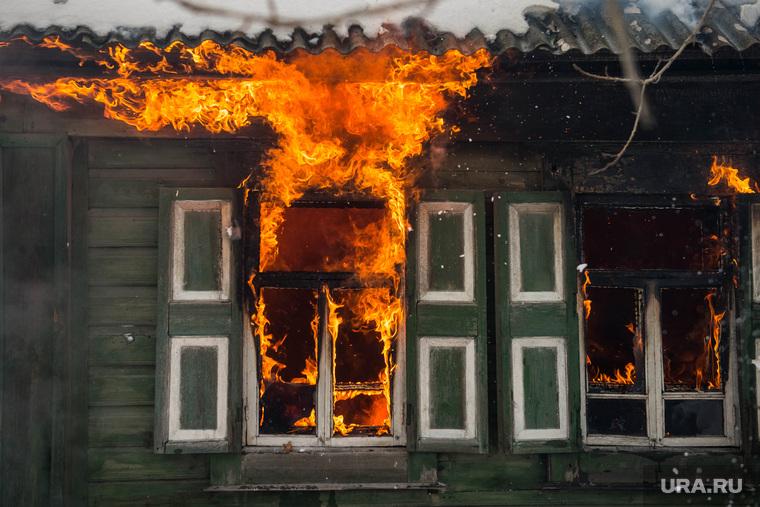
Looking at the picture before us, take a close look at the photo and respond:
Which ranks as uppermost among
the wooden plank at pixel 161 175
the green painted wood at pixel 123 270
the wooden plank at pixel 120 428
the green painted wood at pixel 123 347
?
the wooden plank at pixel 161 175

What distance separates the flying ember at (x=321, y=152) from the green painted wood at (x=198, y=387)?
367 mm

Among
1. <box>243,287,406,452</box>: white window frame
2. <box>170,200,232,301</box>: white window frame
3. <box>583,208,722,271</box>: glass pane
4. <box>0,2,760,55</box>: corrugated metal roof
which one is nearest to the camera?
<box>0,2,760,55</box>: corrugated metal roof

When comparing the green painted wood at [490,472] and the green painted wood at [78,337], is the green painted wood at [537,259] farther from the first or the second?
the green painted wood at [78,337]

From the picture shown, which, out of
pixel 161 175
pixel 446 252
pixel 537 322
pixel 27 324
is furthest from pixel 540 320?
pixel 27 324

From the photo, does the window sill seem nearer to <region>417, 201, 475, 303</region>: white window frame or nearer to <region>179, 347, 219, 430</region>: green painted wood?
<region>179, 347, 219, 430</region>: green painted wood

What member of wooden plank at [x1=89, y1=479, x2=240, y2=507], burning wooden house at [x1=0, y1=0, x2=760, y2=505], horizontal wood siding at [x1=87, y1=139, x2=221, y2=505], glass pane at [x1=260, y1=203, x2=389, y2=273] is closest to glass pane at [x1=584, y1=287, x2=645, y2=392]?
burning wooden house at [x1=0, y1=0, x2=760, y2=505]

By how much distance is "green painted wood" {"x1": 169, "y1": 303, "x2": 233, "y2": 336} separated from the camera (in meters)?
3.95

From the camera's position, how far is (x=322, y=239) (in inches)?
177

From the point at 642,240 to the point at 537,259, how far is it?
4.32 ft

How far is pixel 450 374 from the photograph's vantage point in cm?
398

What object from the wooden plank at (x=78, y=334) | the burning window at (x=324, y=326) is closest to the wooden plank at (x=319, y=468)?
the burning window at (x=324, y=326)

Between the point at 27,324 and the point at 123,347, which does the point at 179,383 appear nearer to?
the point at 123,347

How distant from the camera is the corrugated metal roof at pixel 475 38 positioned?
11.1ft

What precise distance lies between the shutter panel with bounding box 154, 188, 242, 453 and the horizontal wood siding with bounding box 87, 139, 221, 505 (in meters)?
0.22
